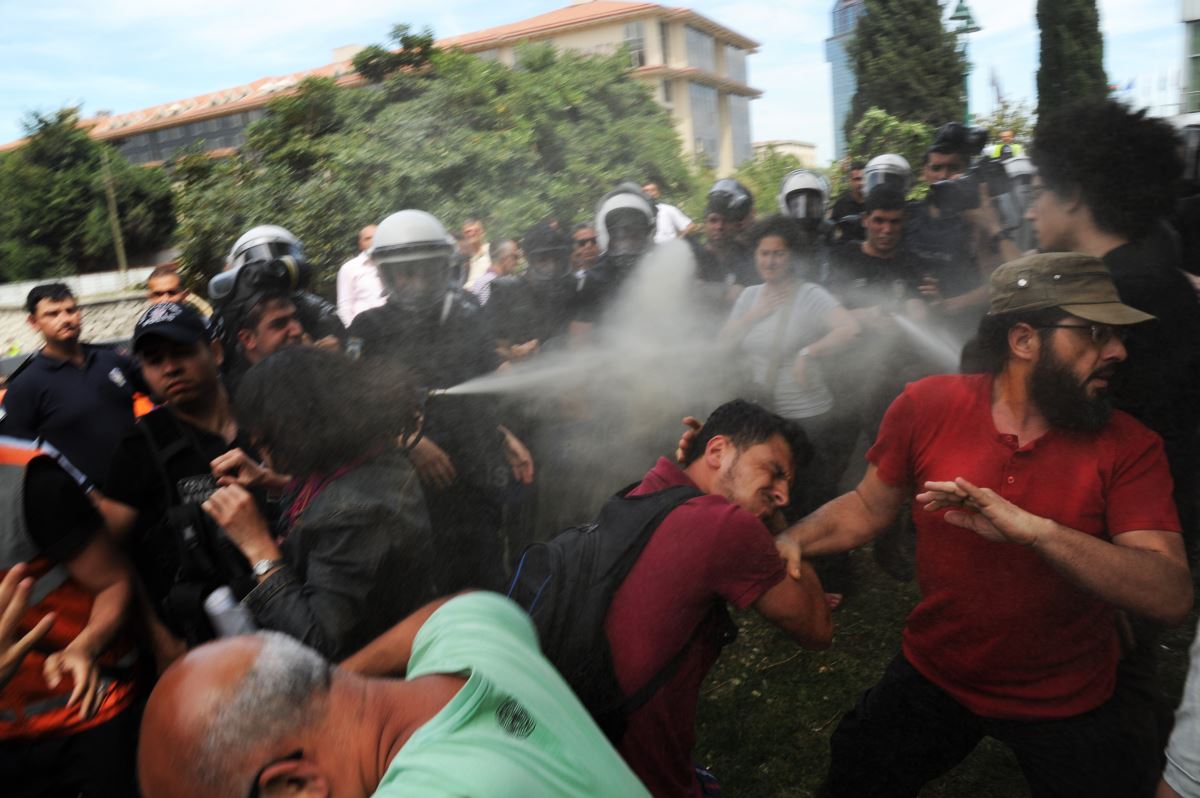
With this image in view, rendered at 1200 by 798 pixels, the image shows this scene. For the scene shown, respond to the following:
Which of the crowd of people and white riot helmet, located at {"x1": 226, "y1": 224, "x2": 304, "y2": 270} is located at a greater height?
white riot helmet, located at {"x1": 226, "y1": 224, "x2": 304, "y2": 270}

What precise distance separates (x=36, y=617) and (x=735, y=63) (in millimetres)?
A: 2929

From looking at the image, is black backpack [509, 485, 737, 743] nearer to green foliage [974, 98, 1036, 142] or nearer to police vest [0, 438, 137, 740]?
police vest [0, 438, 137, 740]

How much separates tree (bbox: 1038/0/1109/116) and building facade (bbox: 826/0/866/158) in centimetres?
64

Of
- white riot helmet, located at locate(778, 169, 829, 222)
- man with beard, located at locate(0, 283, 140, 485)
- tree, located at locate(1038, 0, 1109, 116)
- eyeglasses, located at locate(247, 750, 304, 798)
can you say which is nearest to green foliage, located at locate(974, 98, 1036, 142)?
tree, located at locate(1038, 0, 1109, 116)

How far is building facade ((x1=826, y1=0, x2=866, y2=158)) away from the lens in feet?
10.8

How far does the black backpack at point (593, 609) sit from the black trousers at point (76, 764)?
3.22 feet

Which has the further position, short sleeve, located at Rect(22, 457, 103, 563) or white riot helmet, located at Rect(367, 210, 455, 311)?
white riot helmet, located at Rect(367, 210, 455, 311)

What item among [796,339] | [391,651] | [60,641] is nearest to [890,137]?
[796,339]

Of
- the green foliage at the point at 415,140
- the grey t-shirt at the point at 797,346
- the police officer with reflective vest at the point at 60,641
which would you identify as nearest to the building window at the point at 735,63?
the green foliage at the point at 415,140

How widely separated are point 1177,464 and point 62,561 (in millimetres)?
2576

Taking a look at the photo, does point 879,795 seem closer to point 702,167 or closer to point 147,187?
point 702,167

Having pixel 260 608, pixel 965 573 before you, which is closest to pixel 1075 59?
pixel 965 573

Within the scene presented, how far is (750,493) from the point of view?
1.78m

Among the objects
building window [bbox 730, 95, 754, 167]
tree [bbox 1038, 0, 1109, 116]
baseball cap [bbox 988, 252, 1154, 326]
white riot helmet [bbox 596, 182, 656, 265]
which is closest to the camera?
baseball cap [bbox 988, 252, 1154, 326]
